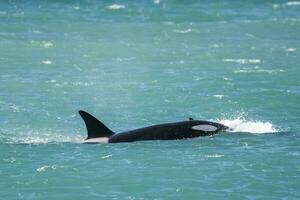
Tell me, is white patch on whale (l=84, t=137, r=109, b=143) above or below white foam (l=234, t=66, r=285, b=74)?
below

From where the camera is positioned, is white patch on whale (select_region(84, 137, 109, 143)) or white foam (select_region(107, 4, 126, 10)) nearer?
white patch on whale (select_region(84, 137, 109, 143))

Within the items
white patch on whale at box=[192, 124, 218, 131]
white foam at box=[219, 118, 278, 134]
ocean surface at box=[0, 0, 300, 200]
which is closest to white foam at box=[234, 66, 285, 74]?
ocean surface at box=[0, 0, 300, 200]

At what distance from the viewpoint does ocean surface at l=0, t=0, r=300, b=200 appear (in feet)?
63.5

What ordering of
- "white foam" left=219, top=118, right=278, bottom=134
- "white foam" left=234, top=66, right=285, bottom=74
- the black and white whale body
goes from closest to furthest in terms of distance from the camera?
the black and white whale body < "white foam" left=219, top=118, right=278, bottom=134 < "white foam" left=234, top=66, right=285, bottom=74

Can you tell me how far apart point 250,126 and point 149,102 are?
18.0ft

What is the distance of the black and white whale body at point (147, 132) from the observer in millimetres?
22828

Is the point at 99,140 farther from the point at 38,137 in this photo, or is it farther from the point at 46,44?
the point at 46,44

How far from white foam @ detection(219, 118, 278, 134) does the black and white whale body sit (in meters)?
1.47

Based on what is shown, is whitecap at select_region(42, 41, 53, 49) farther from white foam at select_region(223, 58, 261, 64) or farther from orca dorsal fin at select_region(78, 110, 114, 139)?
orca dorsal fin at select_region(78, 110, 114, 139)

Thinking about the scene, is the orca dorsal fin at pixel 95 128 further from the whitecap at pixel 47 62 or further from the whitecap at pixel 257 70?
the whitecap at pixel 47 62

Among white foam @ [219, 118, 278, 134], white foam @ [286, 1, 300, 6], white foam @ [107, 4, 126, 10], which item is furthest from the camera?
white foam @ [286, 1, 300, 6]

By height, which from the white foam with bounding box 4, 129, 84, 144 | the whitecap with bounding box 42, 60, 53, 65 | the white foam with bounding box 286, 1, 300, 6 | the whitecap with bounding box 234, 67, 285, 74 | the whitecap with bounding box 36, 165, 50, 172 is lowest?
the whitecap with bounding box 36, 165, 50, 172

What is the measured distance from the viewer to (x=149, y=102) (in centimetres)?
2956

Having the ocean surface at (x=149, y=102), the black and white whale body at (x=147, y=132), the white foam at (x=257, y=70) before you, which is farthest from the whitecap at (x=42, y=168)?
the white foam at (x=257, y=70)
